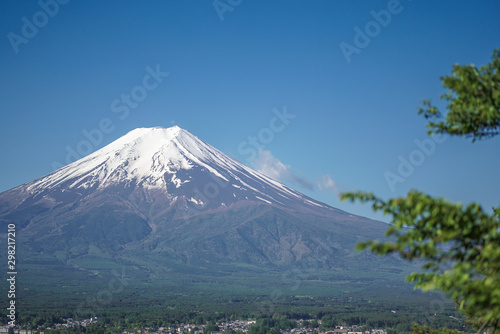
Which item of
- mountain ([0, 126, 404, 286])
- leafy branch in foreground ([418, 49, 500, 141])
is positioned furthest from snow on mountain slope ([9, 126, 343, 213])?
leafy branch in foreground ([418, 49, 500, 141])

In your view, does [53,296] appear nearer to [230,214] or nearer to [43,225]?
[43,225]

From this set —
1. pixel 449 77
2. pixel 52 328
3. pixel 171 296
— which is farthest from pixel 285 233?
pixel 449 77

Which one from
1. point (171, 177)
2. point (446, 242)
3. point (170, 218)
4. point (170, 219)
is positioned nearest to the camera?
point (446, 242)

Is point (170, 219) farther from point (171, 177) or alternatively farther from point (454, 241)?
point (454, 241)

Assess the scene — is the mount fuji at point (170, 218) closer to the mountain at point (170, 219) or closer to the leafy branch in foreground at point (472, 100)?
the mountain at point (170, 219)

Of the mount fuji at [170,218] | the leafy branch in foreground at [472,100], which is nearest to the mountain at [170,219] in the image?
the mount fuji at [170,218]

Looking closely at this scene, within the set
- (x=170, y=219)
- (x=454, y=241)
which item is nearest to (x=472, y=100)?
(x=454, y=241)

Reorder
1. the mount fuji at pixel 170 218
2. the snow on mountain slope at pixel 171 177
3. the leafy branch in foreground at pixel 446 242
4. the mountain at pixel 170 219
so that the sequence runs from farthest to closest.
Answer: the snow on mountain slope at pixel 171 177 → the mount fuji at pixel 170 218 → the mountain at pixel 170 219 → the leafy branch in foreground at pixel 446 242
